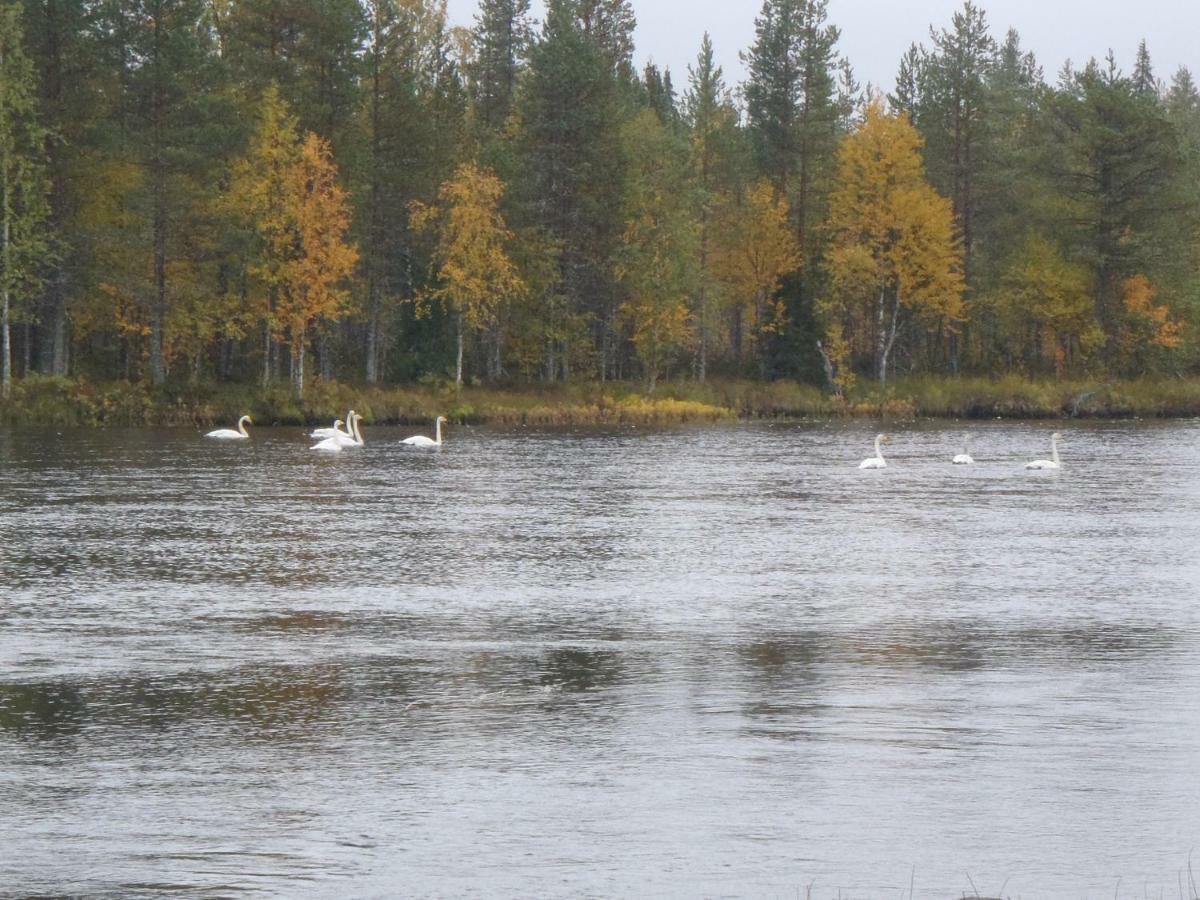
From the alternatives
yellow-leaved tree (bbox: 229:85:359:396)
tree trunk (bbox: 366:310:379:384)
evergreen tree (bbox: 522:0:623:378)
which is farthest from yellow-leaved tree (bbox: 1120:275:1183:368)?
yellow-leaved tree (bbox: 229:85:359:396)

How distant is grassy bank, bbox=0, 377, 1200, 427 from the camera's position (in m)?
62.7

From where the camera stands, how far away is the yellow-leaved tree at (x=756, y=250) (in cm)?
8950

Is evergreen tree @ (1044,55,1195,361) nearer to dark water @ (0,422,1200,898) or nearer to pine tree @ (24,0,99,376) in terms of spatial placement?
pine tree @ (24,0,99,376)

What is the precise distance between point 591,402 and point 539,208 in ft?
35.4

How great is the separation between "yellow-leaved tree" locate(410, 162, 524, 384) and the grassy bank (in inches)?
144

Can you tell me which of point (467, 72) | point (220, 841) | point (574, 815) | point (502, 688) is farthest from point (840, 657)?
point (467, 72)

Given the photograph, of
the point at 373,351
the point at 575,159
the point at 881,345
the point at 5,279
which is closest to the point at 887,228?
the point at 881,345

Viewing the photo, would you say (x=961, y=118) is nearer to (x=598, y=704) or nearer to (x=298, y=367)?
(x=298, y=367)

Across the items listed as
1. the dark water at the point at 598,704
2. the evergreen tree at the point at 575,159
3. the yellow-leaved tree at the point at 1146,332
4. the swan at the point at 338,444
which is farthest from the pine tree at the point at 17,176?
the yellow-leaved tree at the point at 1146,332

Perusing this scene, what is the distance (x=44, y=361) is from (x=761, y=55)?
146 ft

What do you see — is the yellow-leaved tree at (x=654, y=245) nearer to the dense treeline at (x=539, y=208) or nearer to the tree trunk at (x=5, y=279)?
the dense treeline at (x=539, y=208)

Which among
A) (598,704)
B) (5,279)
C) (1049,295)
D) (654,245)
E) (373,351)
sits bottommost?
(598,704)

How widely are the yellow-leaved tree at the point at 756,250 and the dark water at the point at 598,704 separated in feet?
201

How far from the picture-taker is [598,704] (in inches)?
521
